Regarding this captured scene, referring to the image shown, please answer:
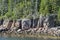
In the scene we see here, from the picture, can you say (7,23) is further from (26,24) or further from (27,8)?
(26,24)

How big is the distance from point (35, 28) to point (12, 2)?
79.5 ft

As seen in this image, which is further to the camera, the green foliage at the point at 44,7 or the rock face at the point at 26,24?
the green foliage at the point at 44,7

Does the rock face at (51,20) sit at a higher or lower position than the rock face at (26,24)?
higher

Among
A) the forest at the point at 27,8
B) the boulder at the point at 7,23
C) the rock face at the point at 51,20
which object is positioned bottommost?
the boulder at the point at 7,23

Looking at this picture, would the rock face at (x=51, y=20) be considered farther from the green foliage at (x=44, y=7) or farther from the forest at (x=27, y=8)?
the green foliage at (x=44, y=7)

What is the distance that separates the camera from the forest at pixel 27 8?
86.3 meters

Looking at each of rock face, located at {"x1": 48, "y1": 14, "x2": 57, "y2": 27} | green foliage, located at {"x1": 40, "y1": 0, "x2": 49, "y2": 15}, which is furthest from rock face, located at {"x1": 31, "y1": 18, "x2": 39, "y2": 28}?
rock face, located at {"x1": 48, "y1": 14, "x2": 57, "y2": 27}

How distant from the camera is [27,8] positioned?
9456 cm

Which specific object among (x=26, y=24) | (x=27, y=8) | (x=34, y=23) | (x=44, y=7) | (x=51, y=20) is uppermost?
(x=44, y=7)

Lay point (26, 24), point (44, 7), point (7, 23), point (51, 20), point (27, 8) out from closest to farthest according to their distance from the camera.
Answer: point (51, 20), point (26, 24), point (44, 7), point (7, 23), point (27, 8)

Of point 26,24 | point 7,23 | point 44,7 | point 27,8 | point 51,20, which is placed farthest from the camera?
point 27,8

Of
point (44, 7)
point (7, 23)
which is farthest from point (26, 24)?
point (7, 23)

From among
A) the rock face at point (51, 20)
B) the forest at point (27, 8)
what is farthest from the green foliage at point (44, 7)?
the rock face at point (51, 20)

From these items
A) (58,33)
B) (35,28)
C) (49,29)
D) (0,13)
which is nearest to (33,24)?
(35,28)
